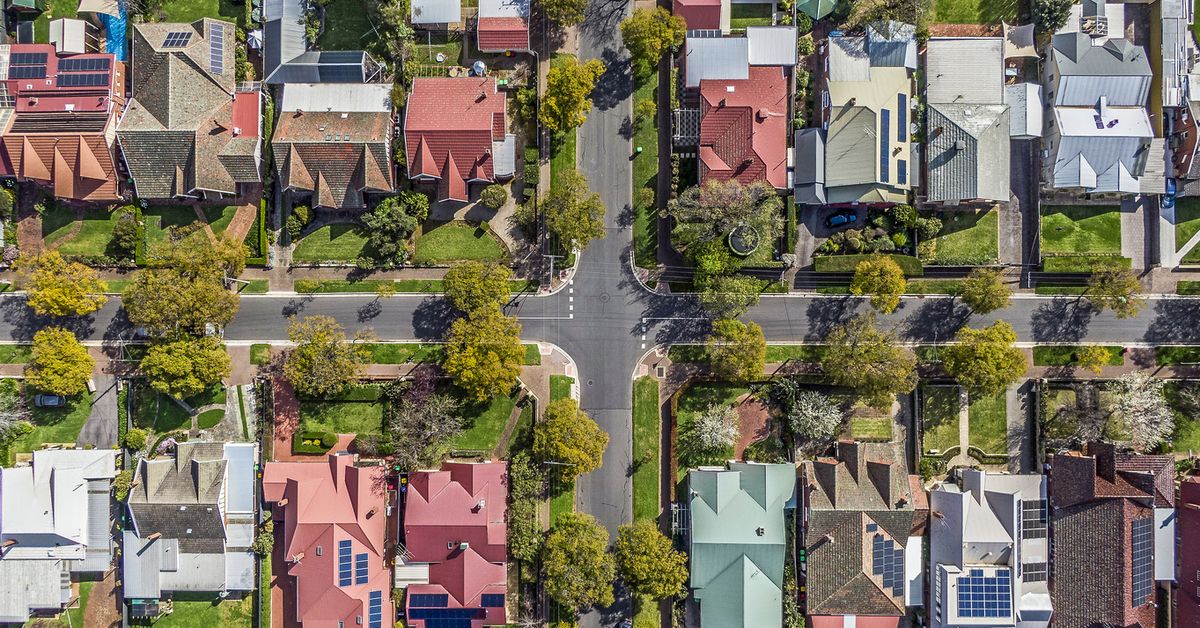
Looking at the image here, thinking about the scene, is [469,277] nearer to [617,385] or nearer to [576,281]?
[576,281]

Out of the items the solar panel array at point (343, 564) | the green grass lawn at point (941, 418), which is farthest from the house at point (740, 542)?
the solar panel array at point (343, 564)

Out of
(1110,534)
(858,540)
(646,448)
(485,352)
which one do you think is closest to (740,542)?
(858,540)

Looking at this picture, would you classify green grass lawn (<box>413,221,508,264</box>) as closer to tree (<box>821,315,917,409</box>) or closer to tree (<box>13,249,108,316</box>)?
tree (<box>13,249,108,316</box>)

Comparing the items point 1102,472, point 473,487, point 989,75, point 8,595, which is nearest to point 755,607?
point 473,487

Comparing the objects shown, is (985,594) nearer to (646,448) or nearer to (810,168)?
(646,448)

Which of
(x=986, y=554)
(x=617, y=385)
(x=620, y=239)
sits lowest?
(x=986, y=554)
